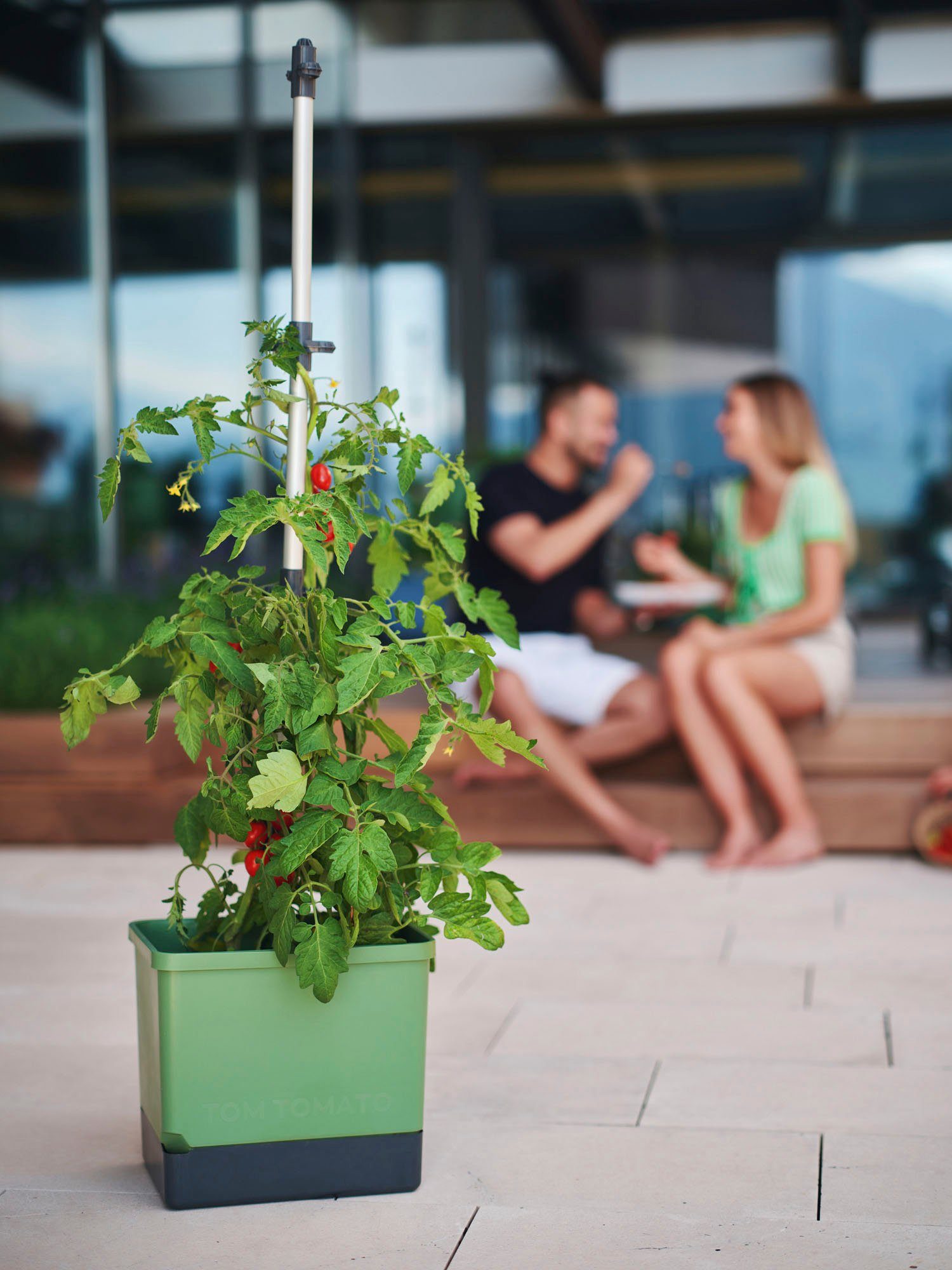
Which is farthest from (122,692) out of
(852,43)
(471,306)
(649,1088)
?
(471,306)

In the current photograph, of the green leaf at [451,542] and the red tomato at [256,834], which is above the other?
the green leaf at [451,542]

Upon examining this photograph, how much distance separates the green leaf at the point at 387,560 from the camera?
2150 millimetres

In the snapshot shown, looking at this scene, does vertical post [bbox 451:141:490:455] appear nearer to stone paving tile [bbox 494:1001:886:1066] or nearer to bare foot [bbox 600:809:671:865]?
bare foot [bbox 600:809:671:865]

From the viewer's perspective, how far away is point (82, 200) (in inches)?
289

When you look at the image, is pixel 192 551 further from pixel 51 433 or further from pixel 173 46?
pixel 173 46

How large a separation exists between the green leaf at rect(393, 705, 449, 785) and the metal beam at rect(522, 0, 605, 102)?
5092 mm

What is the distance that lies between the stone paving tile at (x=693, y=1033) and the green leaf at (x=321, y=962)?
0.89 metres

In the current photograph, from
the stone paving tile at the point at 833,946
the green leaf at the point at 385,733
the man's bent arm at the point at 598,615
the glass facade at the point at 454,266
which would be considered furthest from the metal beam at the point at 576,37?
the green leaf at the point at 385,733

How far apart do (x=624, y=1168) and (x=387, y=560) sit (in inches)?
35.9

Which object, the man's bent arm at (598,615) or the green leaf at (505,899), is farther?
the man's bent arm at (598,615)

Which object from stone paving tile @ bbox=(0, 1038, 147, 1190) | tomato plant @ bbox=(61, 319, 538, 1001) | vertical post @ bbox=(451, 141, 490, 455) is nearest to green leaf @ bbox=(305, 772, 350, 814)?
tomato plant @ bbox=(61, 319, 538, 1001)

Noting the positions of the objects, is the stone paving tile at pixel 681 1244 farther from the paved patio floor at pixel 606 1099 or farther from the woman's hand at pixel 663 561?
the woman's hand at pixel 663 561

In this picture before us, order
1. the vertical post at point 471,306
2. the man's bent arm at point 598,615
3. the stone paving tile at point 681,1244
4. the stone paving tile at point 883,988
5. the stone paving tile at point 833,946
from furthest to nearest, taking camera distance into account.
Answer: the vertical post at point 471,306, the man's bent arm at point 598,615, the stone paving tile at point 833,946, the stone paving tile at point 883,988, the stone paving tile at point 681,1244

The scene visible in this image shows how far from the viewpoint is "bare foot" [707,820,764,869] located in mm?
4207
